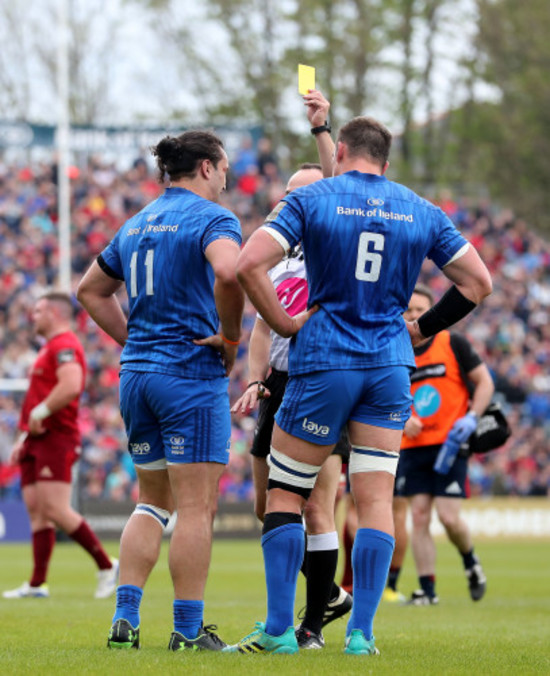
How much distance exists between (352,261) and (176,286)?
2.98ft

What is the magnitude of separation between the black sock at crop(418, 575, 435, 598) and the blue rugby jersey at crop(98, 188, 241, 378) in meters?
5.27

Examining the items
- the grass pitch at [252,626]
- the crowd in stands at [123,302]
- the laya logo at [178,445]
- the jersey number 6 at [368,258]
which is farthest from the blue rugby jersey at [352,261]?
the crowd in stands at [123,302]

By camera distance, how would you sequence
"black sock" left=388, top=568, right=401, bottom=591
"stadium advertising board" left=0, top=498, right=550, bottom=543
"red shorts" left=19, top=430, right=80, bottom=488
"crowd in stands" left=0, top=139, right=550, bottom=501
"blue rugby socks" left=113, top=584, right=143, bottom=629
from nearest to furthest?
"blue rugby socks" left=113, top=584, right=143, bottom=629 < "red shorts" left=19, top=430, right=80, bottom=488 < "black sock" left=388, top=568, right=401, bottom=591 < "stadium advertising board" left=0, top=498, right=550, bottom=543 < "crowd in stands" left=0, top=139, right=550, bottom=501

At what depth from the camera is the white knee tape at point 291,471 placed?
19.5 ft

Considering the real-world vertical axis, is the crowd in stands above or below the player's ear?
below

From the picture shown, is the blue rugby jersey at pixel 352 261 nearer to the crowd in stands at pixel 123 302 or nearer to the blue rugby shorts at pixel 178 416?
the blue rugby shorts at pixel 178 416

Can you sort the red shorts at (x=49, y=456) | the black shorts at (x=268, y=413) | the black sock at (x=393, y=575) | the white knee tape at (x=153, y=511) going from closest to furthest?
the white knee tape at (x=153, y=511), the black shorts at (x=268, y=413), the red shorts at (x=49, y=456), the black sock at (x=393, y=575)

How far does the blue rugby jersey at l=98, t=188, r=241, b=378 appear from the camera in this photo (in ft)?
20.6

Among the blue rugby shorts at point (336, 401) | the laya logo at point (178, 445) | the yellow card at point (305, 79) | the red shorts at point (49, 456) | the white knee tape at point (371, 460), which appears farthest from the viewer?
the red shorts at point (49, 456)

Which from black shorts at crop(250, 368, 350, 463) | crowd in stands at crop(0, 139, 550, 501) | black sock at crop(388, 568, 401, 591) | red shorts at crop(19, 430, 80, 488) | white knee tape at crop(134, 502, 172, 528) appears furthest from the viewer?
crowd in stands at crop(0, 139, 550, 501)

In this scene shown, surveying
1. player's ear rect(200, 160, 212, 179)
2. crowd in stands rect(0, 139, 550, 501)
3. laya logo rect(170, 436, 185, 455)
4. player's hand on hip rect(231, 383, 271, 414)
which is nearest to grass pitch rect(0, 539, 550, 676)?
laya logo rect(170, 436, 185, 455)

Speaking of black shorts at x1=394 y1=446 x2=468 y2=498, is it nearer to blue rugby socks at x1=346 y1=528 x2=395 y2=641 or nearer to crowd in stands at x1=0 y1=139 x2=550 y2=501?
blue rugby socks at x1=346 y1=528 x2=395 y2=641

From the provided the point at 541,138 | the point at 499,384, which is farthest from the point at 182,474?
the point at 541,138

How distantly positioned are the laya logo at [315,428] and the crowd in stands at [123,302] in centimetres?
1597
